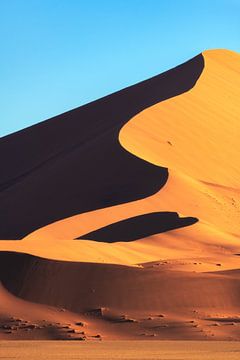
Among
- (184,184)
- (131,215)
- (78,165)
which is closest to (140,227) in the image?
(131,215)

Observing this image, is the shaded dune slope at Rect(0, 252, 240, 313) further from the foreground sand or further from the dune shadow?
the dune shadow

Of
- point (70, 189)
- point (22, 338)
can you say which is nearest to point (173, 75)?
point (70, 189)

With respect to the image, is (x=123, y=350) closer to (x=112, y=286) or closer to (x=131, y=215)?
(x=112, y=286)

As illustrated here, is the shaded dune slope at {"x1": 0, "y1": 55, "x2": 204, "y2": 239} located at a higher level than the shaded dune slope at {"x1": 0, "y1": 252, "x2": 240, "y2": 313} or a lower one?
lower

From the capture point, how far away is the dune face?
1814 cm

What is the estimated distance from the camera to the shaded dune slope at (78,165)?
32.7 meters

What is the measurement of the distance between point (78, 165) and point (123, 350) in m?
24.1

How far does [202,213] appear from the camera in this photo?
99.8 feet

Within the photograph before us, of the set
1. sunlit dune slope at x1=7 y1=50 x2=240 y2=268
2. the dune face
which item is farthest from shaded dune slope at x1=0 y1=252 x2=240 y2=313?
sunlit dune slope at x1=7 y1=50 x2=240 y2=268

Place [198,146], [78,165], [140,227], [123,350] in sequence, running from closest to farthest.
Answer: [123,350] < [140,227] < [78,165] < [198,146]

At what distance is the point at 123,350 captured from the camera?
532 inches

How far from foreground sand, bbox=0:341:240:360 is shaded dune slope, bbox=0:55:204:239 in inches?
632

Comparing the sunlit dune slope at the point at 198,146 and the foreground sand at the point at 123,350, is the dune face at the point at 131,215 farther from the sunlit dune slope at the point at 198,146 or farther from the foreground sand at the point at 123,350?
the foreground sand at the point at 123,350

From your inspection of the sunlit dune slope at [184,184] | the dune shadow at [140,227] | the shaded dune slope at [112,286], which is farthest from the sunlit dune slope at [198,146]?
the shaded dune slope at [112,286]
